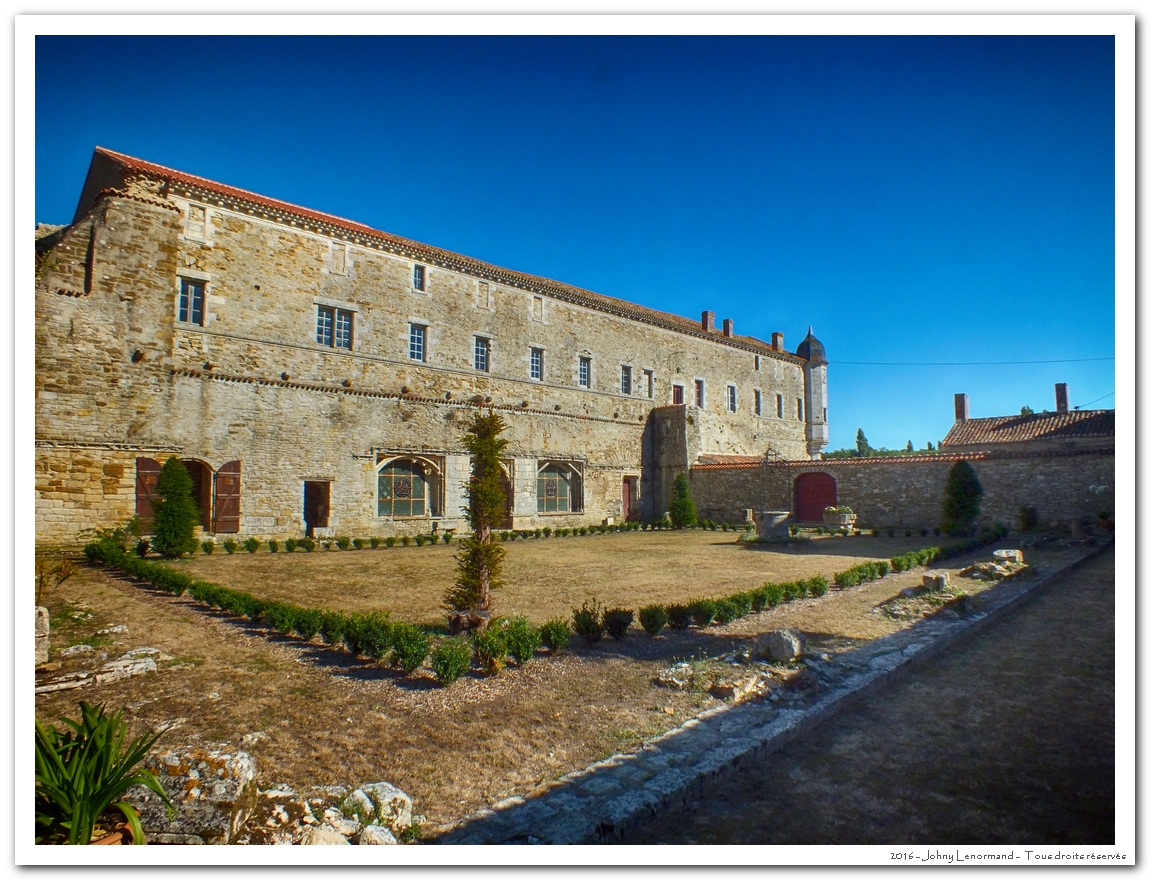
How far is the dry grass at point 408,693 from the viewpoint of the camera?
3.88m

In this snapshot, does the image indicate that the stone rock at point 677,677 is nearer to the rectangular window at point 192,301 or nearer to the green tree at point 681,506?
the rectangular window at point 192,301

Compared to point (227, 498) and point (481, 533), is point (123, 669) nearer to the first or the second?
point (481, 533)

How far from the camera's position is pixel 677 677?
550 cm

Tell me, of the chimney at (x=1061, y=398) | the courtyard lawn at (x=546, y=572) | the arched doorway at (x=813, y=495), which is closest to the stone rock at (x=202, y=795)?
the courtyard lawn at (x=546, y=572)

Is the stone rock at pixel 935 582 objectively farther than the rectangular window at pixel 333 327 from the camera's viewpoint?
No

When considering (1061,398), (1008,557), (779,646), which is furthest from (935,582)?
(1061,398)

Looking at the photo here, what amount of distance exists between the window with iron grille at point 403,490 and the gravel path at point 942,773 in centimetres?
1695

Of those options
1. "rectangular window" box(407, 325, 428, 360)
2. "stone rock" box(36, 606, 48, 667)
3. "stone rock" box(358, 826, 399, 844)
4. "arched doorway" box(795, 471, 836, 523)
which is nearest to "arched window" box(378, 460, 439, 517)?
"rectangular window" box(407, 325, 428, 360)

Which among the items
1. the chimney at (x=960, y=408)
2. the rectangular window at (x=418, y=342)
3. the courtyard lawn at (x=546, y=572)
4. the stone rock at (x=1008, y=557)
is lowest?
the courtyard lawn at (x=546, y=572)

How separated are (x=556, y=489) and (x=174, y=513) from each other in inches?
547

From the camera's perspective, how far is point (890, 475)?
2227cm

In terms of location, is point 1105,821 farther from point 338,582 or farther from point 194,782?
point 338,582

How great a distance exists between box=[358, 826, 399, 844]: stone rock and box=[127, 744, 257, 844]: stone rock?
0.60 metres

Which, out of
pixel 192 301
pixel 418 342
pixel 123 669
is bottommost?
pixel 123 669
